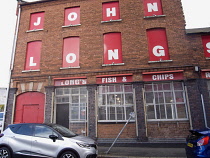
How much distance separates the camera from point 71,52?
11789 mm

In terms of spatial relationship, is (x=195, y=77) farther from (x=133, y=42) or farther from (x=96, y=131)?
(x=96, y=131)

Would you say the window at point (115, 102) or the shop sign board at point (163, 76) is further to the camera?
the window at point (115, 102)

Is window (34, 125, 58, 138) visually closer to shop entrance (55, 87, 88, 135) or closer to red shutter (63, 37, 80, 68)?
shop entrance (55, 87, 88, 135)

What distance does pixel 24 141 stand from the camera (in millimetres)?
6129

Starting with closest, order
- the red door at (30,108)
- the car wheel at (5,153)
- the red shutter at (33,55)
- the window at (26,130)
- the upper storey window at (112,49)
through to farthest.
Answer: the car wheel at (5,153)
the window at (26,130)
the upper storey window at (112,49)
the red door at (30,108)
the red shutter at (33,55)

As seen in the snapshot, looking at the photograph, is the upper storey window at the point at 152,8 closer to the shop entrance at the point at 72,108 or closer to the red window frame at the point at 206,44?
the red window frame at the point at 206,44

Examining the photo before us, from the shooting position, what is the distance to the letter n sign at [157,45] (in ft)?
34.9

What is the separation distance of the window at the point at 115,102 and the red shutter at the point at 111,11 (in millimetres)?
5399

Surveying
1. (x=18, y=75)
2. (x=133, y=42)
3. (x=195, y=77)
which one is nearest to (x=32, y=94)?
(x=18, y=75)

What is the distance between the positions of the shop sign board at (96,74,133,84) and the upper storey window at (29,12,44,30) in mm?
6938

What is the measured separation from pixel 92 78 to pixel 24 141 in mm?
5845

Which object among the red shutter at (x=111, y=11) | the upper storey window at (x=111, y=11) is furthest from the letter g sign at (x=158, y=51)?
the red shutter at (x=111, y=11)

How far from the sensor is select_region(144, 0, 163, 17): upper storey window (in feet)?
37.5

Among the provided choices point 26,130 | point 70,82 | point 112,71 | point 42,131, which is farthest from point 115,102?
point 26,130
